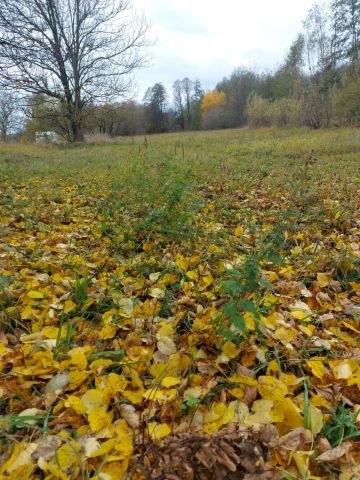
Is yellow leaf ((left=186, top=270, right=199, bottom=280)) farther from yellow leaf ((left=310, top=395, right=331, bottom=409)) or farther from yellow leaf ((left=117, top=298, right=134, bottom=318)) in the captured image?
yellow leaf ((left=310, top=395, right=331, bottom=409))

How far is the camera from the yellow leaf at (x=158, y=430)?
100 centimetres

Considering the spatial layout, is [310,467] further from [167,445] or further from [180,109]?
[180,109]

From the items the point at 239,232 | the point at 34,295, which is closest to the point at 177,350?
the point at 34,295

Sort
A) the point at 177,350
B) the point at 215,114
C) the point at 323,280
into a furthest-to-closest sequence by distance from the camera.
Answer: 1. the point at 215,114
2. the point at 323,280
3. the point at 177,350

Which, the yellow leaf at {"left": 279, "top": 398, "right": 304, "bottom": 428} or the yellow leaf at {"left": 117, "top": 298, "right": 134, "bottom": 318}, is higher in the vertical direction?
the yellow leaf at {"left": 117, "top": 298, "right": 134, "bottom": 318}

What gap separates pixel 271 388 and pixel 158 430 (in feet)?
1.58

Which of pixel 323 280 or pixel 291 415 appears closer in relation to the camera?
pixel 291 415

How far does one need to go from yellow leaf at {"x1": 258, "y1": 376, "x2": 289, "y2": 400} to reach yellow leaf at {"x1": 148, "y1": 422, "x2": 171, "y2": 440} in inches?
16.4

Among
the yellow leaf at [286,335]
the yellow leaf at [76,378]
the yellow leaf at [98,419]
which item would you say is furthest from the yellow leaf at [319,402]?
the yellow leaf at [76,378]

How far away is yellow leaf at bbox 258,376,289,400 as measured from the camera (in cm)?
115

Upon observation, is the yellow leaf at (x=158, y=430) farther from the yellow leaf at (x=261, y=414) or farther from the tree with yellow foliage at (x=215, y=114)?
the tree with yellow foliage at (x=215, y=114)

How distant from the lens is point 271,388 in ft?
3.88

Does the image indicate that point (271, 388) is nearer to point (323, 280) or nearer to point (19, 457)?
point (19, 457)

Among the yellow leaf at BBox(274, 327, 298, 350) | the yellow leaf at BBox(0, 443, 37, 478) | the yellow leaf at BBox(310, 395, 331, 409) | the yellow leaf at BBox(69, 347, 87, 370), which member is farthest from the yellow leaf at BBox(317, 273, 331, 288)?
the yellow leaf at BBox(0, 443, 37, 478)
